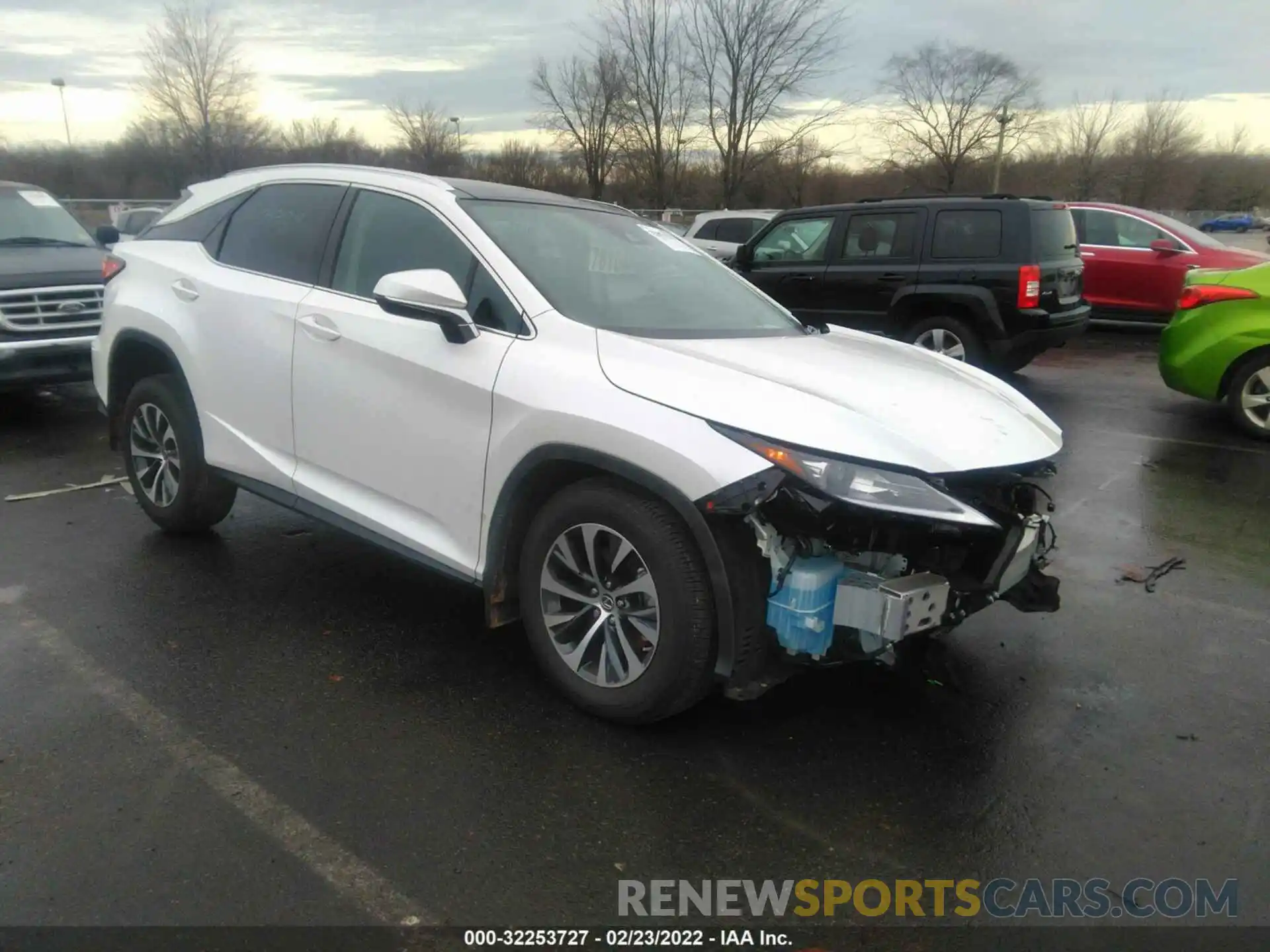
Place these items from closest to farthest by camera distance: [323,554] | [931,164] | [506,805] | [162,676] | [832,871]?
[832,871] < [506,805] < [162,676] < [323,554] < [931,164]

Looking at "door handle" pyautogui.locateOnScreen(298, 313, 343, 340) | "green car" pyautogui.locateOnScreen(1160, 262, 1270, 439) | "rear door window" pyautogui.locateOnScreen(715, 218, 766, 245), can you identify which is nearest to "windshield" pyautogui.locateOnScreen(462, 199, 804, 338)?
"door handle" pyautogui.locateOnScreen(298, 313, 343, 340)

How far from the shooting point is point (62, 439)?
745 centimetres

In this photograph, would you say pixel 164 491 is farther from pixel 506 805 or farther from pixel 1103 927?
pixel 1103 927

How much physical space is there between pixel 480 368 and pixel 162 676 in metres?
1.71

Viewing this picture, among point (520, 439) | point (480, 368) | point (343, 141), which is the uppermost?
point (343, 141)

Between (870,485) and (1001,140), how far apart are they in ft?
164

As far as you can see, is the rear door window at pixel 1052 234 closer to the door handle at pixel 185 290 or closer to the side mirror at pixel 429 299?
the side mirror at pixel 429 299

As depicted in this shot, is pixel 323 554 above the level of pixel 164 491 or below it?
below

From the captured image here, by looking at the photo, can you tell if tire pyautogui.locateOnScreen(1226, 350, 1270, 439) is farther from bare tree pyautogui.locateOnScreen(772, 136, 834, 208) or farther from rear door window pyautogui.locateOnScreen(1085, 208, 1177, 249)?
bare tree pyautogui.locateOnScreen(772, 136, 834, 208)

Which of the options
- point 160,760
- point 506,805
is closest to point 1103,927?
point 506,805

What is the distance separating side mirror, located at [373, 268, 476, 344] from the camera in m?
3.35

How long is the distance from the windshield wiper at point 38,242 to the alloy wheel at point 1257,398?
A: 33.5 ft

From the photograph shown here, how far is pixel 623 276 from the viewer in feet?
13.0

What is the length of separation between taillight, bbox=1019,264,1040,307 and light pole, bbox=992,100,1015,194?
41756mm
